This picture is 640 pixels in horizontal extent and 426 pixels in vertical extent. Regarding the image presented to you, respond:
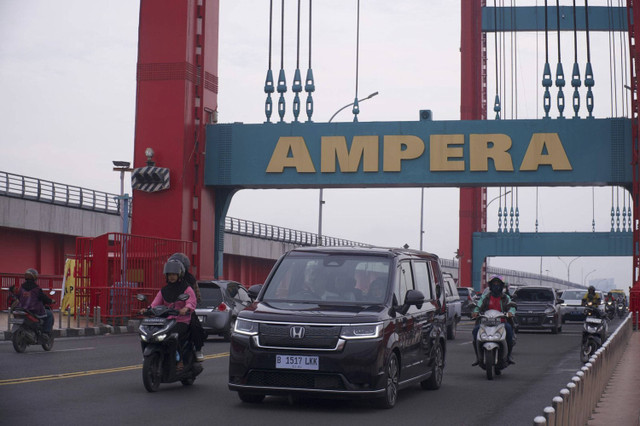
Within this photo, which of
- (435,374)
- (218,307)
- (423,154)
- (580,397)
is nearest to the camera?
(580,397)

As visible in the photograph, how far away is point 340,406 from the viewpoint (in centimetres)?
1163

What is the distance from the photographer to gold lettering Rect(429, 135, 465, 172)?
32.5m

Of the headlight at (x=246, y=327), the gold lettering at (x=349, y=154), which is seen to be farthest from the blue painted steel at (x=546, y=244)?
the headlight at (x=246, y=327)

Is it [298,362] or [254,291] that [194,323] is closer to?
[254,291]

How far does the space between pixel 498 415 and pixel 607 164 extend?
21894 mm

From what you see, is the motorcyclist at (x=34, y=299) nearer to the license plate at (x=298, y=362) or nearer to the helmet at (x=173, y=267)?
the helmet at (x=173, y=267)

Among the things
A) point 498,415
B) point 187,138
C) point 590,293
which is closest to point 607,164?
point 590,293

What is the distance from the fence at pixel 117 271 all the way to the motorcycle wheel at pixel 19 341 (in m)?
9.72

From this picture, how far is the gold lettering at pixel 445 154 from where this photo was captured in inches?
1278

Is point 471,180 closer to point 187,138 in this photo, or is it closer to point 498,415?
point 187,138

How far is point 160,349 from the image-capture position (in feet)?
42.2

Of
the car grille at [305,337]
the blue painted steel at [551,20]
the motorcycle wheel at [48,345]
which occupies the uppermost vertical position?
the blue painted steel at [551,20]

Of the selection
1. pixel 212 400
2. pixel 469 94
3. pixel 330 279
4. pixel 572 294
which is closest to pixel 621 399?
pixel 330 279

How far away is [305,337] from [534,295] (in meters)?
25.3
